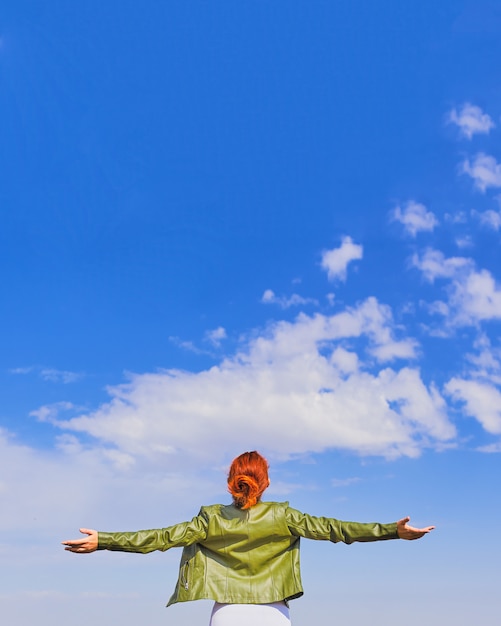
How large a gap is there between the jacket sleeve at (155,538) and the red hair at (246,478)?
2.03 feet

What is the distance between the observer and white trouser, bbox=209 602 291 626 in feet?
30.0

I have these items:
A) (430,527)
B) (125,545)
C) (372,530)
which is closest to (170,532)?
(125,545)

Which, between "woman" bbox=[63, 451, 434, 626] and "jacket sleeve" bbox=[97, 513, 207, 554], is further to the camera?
"woman" bbox=[63, 451, 434, 626]

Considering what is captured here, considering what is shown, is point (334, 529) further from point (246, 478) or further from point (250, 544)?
point (246, 478)

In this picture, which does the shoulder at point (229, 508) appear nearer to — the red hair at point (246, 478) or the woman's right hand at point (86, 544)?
Result: the red hair at point (246, 478)

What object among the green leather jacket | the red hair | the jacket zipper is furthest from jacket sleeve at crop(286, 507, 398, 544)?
the jacket zipper

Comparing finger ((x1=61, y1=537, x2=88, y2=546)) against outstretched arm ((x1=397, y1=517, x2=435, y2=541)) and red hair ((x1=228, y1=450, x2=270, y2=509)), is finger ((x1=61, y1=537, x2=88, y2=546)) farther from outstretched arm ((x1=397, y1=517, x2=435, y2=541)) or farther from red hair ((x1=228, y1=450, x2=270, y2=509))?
outstretched arm ((x1=397, y1=517, x2=435, y2=541))

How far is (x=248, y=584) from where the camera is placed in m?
9.38

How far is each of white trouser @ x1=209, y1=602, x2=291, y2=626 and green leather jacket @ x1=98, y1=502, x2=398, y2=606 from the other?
74mm

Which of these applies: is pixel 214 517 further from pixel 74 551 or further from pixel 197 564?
pixel 74 551

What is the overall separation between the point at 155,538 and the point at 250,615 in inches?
59.2

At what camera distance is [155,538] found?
9227 mm

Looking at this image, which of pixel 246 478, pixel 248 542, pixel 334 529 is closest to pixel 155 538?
pixel 248 542

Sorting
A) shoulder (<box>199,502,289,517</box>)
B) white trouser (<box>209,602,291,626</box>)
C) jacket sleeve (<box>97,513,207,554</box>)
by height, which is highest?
shoulder (<box>199,502,289,517</box>)
